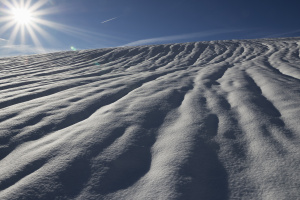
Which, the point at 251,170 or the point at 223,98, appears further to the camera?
the point at 223,98

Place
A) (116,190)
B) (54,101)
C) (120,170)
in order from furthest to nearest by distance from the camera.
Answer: (54,101), (120,170), (116,190)

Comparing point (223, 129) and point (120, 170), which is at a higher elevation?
point (120, 170)

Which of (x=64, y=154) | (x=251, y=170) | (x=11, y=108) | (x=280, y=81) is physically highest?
(x=11, y=108)

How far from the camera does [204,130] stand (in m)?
1.38

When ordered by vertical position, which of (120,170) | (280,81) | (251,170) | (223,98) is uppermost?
(120,170)

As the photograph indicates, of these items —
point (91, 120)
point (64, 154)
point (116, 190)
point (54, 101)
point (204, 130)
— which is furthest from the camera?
point (54, 101)

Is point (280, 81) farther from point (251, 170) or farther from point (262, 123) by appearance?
point (251, 170)

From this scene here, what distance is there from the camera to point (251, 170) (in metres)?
0.97

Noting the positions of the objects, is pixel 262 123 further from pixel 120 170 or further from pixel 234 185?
pixel 120 170

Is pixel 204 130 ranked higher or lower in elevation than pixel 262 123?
higher

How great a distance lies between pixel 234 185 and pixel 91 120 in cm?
107

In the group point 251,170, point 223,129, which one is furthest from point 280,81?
point 251,170

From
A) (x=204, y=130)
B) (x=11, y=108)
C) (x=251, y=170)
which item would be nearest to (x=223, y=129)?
(x=204, y=130)

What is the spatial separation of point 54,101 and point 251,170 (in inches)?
69.5
